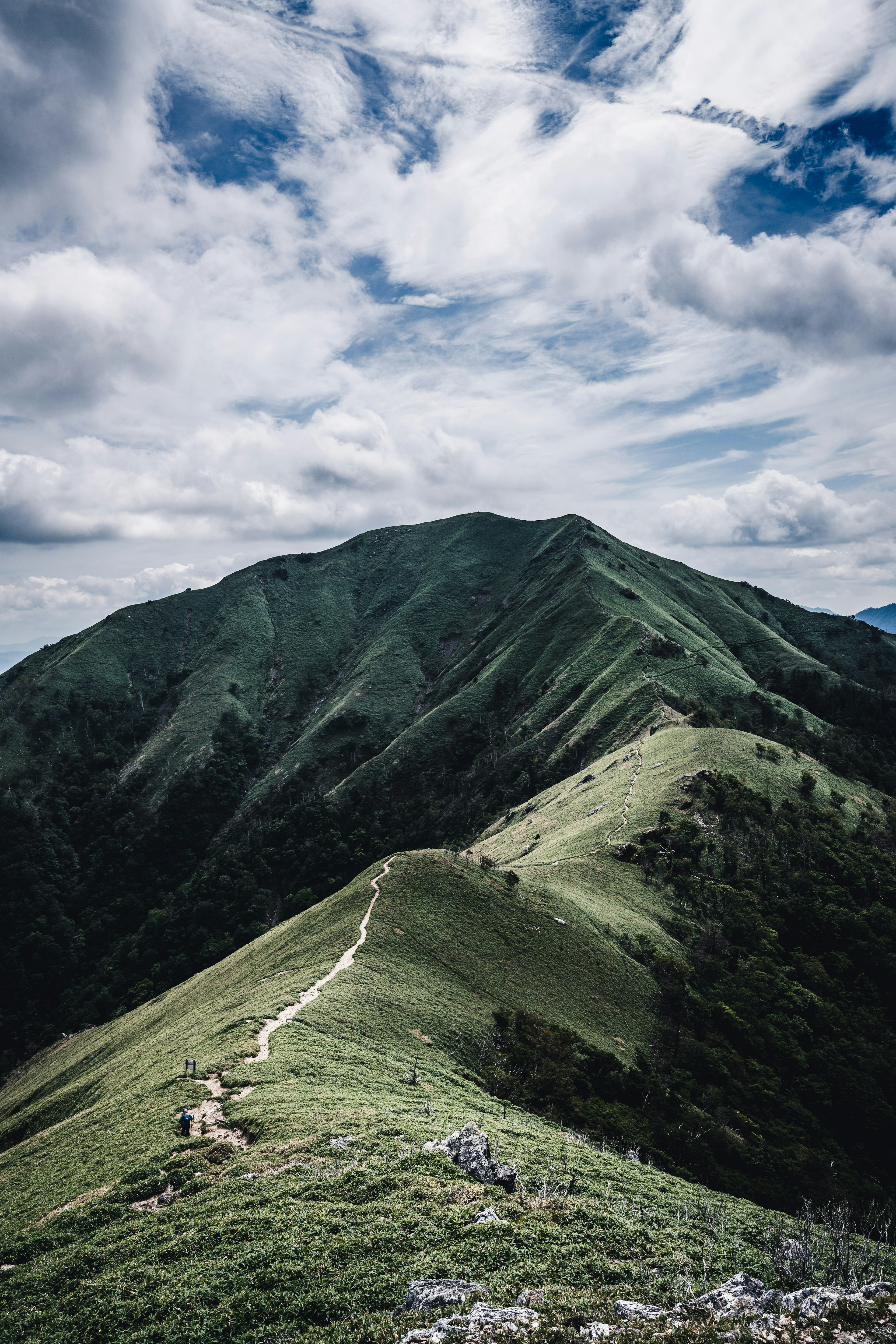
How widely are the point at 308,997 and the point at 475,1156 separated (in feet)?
95.1

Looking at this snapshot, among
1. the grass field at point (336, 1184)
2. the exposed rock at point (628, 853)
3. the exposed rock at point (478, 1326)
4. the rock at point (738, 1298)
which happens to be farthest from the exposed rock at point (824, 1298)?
the exposed rock at point (628, 853)

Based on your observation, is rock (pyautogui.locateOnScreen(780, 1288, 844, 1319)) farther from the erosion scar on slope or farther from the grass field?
the erosion scar on slope

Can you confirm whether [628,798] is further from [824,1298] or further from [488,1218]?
[824,1298]

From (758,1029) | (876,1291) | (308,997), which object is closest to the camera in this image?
(876,1291)

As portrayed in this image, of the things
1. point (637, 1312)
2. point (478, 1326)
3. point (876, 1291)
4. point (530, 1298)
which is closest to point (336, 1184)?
point (530, 1298)

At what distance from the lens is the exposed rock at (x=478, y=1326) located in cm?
1670

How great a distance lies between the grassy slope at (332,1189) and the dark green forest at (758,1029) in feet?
19.3

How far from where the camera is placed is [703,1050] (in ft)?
208

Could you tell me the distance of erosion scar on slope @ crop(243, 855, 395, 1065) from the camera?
142ft

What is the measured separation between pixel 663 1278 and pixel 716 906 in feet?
259

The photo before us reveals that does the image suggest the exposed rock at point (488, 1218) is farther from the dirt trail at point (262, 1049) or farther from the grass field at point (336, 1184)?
the dirt trail at point (262, 1049)

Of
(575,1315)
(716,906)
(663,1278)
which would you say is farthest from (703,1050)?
(575,1315)

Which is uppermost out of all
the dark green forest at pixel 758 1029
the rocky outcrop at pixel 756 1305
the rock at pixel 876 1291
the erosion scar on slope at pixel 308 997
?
the rocky outcrop at pixel 756 1305

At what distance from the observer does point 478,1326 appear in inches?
671
